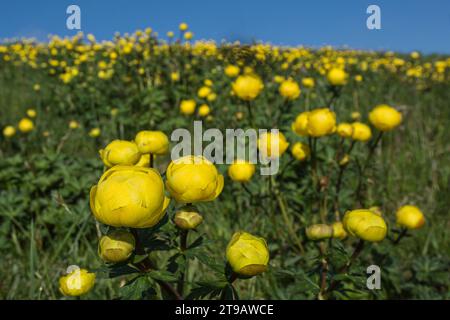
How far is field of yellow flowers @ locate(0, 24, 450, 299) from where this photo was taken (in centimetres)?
94

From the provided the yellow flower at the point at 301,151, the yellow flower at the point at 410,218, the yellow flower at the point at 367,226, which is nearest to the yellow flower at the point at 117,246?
the yellow flower at the point at 367,226

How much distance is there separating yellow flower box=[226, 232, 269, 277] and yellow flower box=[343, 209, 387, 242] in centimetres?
33

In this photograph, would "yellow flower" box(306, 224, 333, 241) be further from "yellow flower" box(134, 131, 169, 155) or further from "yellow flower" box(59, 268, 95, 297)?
"yellow flower" box(59, 268, 95, 297)

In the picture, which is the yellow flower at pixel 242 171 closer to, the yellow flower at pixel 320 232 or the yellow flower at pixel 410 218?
the yellow flower at pixel 320 232

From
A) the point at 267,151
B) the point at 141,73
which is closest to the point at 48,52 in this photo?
the point at 141,73

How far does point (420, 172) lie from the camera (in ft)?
9.48

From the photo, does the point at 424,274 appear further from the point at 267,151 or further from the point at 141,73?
the point at 141,73

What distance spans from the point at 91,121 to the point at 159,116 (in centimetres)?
79

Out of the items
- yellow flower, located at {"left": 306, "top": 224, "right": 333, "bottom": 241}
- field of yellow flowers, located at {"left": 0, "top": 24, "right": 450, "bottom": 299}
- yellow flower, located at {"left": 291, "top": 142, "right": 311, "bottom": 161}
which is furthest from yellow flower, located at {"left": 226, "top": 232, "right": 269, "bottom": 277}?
yellow flower, located at {"left": 291, "top": 142, "right": 311, "bottom": 161}

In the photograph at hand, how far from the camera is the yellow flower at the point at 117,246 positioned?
80 cm

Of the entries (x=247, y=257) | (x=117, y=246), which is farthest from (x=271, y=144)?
(x=117, y=246)

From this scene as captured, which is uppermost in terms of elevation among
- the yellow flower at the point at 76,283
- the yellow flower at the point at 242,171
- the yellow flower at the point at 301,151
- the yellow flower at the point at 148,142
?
the yellow flower at the point at 301,151

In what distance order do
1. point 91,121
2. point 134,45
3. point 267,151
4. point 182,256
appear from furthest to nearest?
point 134,45 → point 91,121 → point 267,151 → point 182,256

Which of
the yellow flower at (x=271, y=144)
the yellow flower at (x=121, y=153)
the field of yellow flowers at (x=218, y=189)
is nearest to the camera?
the field of yellow flowers at (x=218, y=189)
